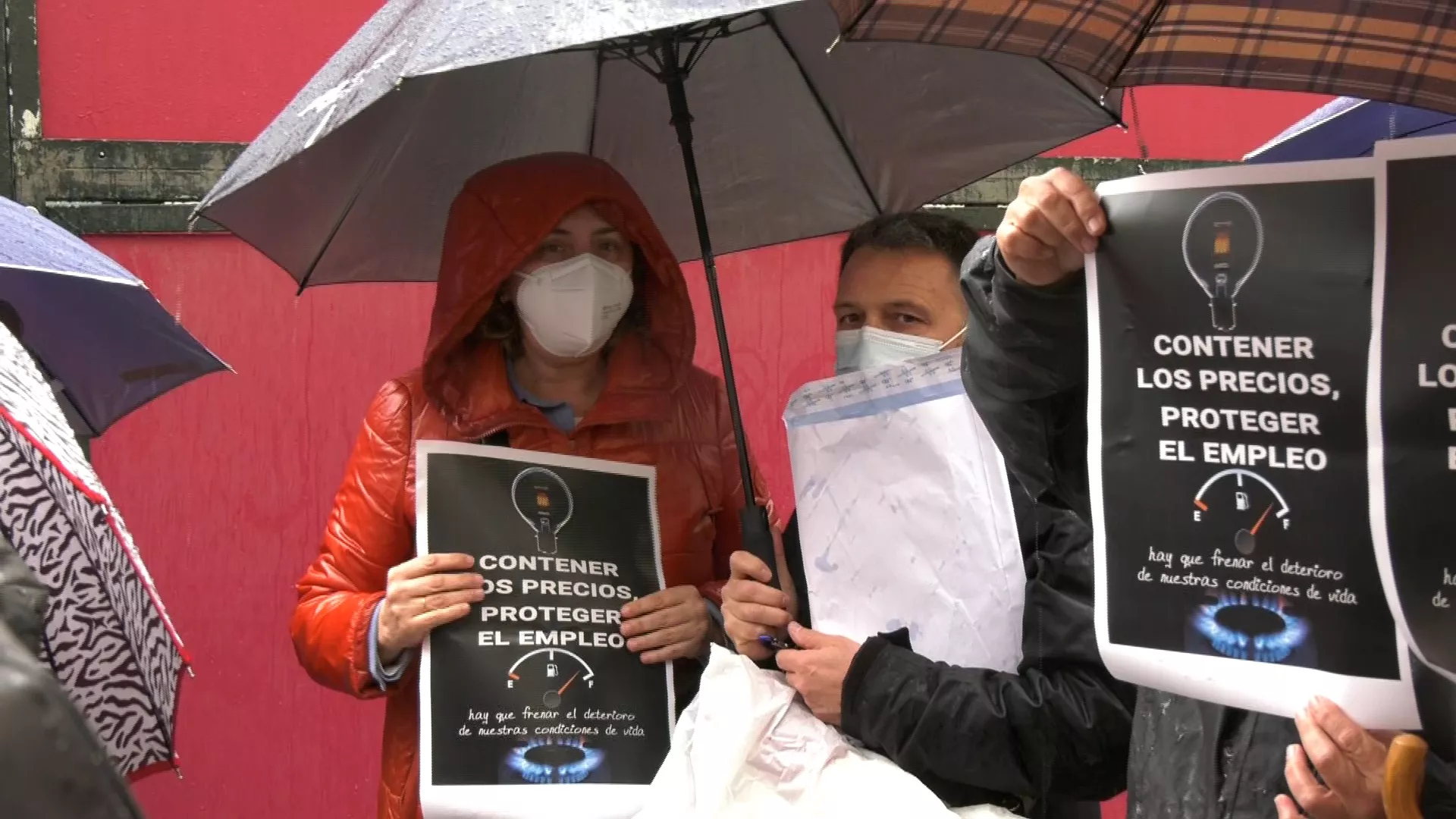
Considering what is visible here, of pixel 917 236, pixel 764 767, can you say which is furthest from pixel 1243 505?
pixel 917 236

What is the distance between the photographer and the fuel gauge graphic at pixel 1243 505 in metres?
1.40

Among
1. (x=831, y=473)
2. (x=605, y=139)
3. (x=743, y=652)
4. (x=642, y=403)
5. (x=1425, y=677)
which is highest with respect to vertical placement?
(x=605, y=139)

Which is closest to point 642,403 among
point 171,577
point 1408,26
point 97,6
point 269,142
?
point 269,142

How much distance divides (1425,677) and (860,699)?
848 millimetres

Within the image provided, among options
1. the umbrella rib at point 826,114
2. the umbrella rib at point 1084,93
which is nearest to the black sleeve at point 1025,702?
the umbrella rib at point 1084,93

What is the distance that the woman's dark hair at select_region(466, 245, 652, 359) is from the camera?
2635 mm

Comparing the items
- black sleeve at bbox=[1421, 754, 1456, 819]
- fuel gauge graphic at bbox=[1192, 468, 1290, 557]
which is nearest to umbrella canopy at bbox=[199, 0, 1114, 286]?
fuel gauge graphic at bbox=[1192, 468, 1290, 557]

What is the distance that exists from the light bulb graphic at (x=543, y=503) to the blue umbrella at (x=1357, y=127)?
1.43 m

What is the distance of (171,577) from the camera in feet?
12.4

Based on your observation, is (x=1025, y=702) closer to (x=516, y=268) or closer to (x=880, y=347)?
(x=880, y=347)

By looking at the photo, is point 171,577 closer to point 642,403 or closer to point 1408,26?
point 642,403

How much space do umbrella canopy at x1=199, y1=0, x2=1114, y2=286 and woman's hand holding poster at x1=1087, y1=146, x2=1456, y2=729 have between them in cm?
132

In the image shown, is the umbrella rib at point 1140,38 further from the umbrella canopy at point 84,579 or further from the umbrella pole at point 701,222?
the umbrella canopy at point 84,579

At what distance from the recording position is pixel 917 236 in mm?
2574
